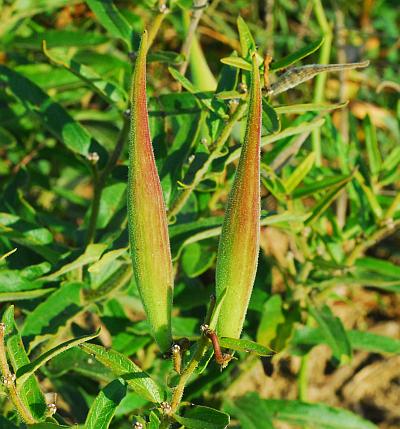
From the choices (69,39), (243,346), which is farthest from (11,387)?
(69,39)

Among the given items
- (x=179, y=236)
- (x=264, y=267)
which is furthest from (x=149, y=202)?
(x=264, y=267)

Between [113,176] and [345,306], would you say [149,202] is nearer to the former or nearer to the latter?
[113,176]

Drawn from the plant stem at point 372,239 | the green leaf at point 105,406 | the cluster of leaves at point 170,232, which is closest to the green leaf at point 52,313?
the cluster of leaves at point 170,232

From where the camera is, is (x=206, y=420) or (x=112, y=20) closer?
(x=206, y=420)

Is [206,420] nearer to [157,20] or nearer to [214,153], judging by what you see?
[214,153]

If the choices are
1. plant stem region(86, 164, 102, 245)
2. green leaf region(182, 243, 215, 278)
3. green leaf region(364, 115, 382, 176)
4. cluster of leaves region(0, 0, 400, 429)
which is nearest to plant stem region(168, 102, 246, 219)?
cluster of leaves region(0, 0, 400, 429)

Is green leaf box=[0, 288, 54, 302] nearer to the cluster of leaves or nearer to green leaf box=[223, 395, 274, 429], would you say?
the cluster of leaves
